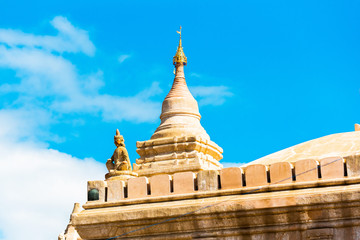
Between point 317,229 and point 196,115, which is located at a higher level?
point 196,115

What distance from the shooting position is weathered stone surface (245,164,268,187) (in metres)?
13.2

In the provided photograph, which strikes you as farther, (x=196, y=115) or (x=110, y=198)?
(x=196, y=115)

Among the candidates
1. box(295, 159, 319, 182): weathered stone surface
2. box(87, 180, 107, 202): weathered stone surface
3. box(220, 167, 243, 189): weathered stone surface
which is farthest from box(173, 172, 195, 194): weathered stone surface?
box(295, 159, 319, 182): weathered stone surface

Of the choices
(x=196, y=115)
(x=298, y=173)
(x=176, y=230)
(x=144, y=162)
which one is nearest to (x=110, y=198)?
(x=176, y=230)

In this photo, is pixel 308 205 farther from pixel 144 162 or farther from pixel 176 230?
pixel 144 162

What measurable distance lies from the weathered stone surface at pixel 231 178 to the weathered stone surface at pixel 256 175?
141 millimetres

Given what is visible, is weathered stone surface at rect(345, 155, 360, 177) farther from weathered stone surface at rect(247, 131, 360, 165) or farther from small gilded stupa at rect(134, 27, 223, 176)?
small gilded stupa at rect(134, 27, 223, 176)

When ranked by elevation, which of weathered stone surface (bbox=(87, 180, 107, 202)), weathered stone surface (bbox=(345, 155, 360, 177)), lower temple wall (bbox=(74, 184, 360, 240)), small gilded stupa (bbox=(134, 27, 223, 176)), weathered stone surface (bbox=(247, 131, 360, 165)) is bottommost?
lower temple wall (bbox=(74, 184, 360, 240))

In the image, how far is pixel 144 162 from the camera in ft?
104

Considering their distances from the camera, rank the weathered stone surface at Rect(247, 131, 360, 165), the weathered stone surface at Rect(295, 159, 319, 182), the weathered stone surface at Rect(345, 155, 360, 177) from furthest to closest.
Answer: the weathered stone surface at Rect(247, 131, 360, 165) → the weathered stone surface at Rect(295, 159, 319, 182) → the weathered stone surface at Rect(345, 155, 360, 177)

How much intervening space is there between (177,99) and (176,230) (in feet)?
72.1

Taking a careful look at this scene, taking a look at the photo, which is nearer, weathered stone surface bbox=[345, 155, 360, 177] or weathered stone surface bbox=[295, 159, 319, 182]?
weathered stone surface bbox=[345, 155, 360, 177]

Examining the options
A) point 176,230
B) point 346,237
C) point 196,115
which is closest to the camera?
point 346,237

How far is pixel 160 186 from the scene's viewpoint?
547 inches
